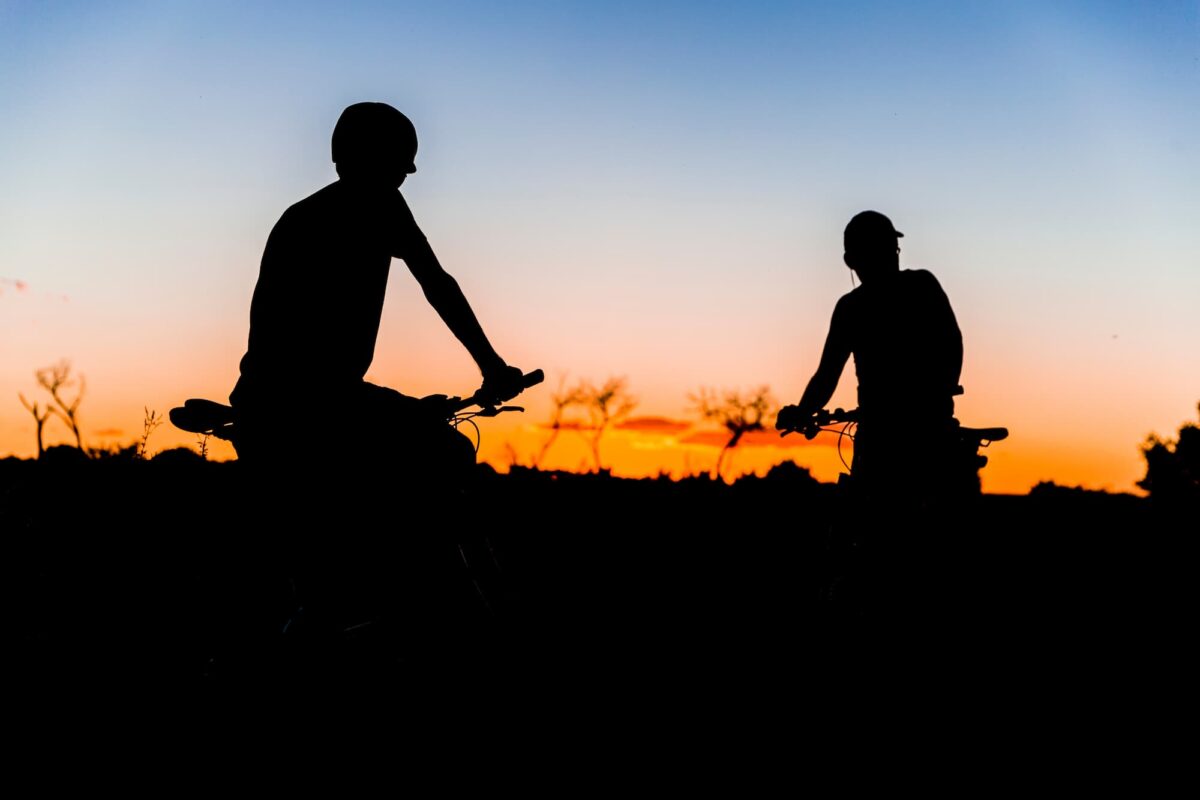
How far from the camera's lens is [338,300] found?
3.98 meters

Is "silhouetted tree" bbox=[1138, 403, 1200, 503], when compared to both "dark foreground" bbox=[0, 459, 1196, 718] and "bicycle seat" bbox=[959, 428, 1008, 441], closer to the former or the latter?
"dark foreground" bbox=[0, 459, 1196, 718]

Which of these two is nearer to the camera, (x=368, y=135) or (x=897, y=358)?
(x=368, y=135)

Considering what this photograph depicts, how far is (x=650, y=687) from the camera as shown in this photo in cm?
502

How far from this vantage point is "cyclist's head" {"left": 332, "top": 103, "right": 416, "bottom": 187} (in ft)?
13.3

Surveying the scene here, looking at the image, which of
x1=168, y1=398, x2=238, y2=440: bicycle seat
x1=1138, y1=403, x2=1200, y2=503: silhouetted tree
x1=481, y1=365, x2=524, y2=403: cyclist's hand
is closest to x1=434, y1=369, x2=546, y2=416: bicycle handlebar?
x1=481, y1=365, x2=524, y2=403: cyclist's hand

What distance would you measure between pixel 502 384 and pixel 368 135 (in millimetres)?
1065

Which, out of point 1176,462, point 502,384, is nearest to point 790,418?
point 502,384

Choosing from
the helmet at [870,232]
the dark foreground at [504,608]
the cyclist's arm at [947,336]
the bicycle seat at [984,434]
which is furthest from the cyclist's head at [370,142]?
the bicycle seat at [984,434]

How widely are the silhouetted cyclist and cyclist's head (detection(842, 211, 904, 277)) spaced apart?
2.58 metres

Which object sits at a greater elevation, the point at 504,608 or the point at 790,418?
the point at 790,418

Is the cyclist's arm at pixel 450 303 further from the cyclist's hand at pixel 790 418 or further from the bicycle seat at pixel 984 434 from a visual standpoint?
the bicycle seat at pixel 984 434

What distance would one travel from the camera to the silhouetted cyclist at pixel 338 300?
157 inches

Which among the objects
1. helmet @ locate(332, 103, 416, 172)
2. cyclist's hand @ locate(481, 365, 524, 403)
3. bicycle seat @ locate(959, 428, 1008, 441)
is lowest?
cyclist's hand @ locate(481, 365, 524, 403)

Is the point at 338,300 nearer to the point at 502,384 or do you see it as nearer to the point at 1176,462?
the point at 502,384
